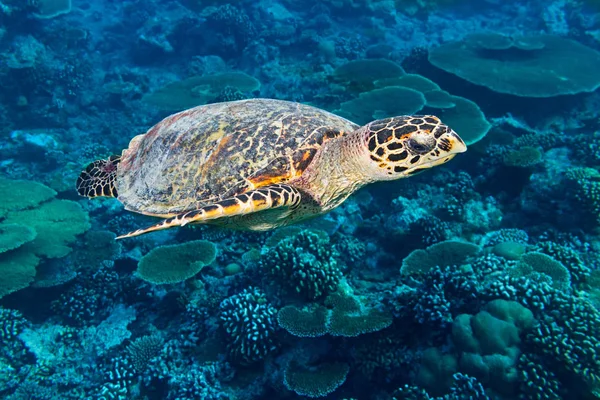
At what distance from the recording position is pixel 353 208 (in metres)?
6.77

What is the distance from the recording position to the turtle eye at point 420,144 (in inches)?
106

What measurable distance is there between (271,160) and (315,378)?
255 centimetres

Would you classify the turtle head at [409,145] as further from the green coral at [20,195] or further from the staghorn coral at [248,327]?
the green coral at [20,195]

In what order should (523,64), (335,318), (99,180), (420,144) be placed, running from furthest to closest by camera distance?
(523,64)
(99,180)
(335,318)
(420,144)

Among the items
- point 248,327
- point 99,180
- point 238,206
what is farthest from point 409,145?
point 99,180

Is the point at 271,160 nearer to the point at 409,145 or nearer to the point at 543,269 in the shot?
the point at 409,145

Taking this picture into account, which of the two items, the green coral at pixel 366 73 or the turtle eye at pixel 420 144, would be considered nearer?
the turtle eye at pixel 420 144

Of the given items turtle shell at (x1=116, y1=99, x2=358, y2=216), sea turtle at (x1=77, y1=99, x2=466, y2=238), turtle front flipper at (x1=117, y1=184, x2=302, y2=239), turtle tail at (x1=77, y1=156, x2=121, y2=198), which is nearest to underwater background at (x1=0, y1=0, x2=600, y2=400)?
turtle tail at (x1=77, y1=156, x2=121, y2=198)

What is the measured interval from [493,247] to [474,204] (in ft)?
5.40

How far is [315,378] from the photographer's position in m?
3.92

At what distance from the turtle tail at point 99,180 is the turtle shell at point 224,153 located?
0.37m

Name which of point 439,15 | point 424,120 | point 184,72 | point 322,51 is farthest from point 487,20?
point 424,120

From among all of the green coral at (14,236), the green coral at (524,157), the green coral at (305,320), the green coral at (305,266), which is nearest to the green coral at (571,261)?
the green coral at (524,157)

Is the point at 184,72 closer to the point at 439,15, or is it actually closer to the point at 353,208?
the point at 353,208
